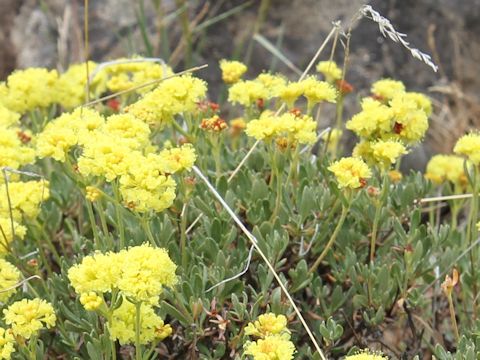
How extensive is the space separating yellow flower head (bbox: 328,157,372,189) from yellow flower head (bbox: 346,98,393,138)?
0.26 metres

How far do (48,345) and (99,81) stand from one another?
3.82 feet

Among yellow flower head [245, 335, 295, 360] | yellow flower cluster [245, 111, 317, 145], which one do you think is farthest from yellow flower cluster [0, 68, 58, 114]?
yellow flower head [245, 335, 295, 360]

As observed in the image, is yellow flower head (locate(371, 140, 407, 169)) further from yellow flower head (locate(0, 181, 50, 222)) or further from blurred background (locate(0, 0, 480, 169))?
blurred background (locate(0, 0, 480, 169))

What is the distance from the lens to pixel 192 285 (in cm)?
214

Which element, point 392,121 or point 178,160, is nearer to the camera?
point 178,160

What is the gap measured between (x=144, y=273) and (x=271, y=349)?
0.95 feet

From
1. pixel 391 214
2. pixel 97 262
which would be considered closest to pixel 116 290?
pixel 97 262

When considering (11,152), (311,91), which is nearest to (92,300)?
(11,152)

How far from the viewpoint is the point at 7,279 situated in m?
2.13

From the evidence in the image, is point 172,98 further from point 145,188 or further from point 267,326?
point 267,326

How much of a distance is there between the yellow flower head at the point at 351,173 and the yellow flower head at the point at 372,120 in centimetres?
26

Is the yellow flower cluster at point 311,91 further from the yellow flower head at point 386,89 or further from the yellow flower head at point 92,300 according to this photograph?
the yellow flower head at point 92,300

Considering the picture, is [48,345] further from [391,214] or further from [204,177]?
[391,214]

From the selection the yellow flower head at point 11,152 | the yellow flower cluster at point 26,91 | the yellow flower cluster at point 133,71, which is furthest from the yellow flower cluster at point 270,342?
the yellow flower cluster at point 26,91
